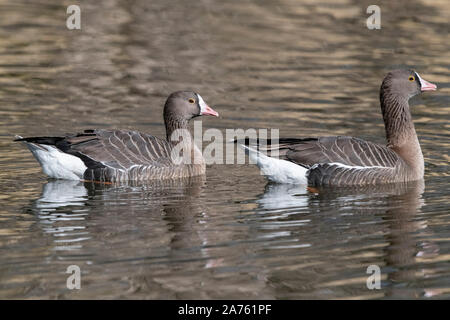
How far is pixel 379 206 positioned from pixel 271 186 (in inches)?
75.9

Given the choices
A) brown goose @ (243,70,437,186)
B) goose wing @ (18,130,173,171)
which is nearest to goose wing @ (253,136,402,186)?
brown goose @ (243,70,437,186)

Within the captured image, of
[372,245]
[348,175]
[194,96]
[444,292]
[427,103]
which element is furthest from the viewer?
[427,103]

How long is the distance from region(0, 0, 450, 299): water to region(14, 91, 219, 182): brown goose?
367mm

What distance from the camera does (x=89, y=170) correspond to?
13.5m

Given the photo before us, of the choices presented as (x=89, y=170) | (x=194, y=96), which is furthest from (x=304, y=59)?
(x=89, y=170)

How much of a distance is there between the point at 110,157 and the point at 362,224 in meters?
4.42

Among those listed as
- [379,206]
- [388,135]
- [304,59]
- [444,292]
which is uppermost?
[304,59]

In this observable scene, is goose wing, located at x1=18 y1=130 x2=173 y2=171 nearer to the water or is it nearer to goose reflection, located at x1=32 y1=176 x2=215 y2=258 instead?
goose reflection, located at x1=32 y1=176 x2=215 y2=258

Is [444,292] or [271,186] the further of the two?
[271,186]

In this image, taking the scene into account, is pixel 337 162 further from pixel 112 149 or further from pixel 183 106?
pixel 112 149

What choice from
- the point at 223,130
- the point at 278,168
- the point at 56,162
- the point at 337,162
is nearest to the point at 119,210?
the point at 56,162

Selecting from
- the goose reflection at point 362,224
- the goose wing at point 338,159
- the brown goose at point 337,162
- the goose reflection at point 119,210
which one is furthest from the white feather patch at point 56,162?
the goose reflection at point 362,224

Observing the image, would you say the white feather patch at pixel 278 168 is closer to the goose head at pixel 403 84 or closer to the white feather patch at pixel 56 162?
the goose head at pixel 403 84

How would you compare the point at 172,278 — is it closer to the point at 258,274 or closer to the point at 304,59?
the point at 258,274
